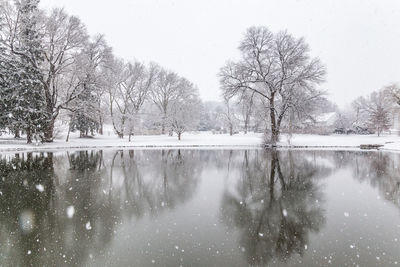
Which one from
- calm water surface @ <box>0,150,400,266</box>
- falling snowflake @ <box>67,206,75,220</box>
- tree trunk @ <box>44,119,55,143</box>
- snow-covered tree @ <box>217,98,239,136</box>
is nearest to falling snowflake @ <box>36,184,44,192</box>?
calm water surface @ <box>0,150,400,266</box>

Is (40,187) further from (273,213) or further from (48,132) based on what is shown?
(48,132)

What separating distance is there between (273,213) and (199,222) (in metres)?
2.10

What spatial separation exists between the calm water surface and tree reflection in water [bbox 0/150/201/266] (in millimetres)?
31

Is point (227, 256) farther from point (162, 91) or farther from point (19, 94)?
point (162, 91)

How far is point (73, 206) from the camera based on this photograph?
27.3 ft

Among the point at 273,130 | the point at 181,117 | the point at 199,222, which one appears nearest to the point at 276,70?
the point at 273,130

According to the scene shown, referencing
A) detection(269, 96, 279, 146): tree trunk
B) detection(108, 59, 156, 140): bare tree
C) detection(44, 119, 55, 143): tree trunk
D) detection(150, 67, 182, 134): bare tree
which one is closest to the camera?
detection(269, 96, 279, 146): tree trunk

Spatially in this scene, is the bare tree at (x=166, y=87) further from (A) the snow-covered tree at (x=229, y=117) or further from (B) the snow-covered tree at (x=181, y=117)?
(A) the snow-covered tree at (x=229, y=117)

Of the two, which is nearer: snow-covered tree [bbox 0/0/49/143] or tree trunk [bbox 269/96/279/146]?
snow-covered tree [bbox 0/0/49/143]

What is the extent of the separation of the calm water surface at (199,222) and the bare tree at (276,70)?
21.6 metres

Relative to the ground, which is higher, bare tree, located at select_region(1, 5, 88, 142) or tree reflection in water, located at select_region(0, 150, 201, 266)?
bare tree, located at select_region(1, 5, 88, 142)

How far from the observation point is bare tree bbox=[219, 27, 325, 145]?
107ft

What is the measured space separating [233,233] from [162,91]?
176 feet

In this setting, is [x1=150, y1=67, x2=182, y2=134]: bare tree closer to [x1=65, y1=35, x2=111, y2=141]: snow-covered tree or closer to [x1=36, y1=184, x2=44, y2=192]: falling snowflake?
[x1=65, y1=35, x2=111, y2=141]: snow-covered tree
